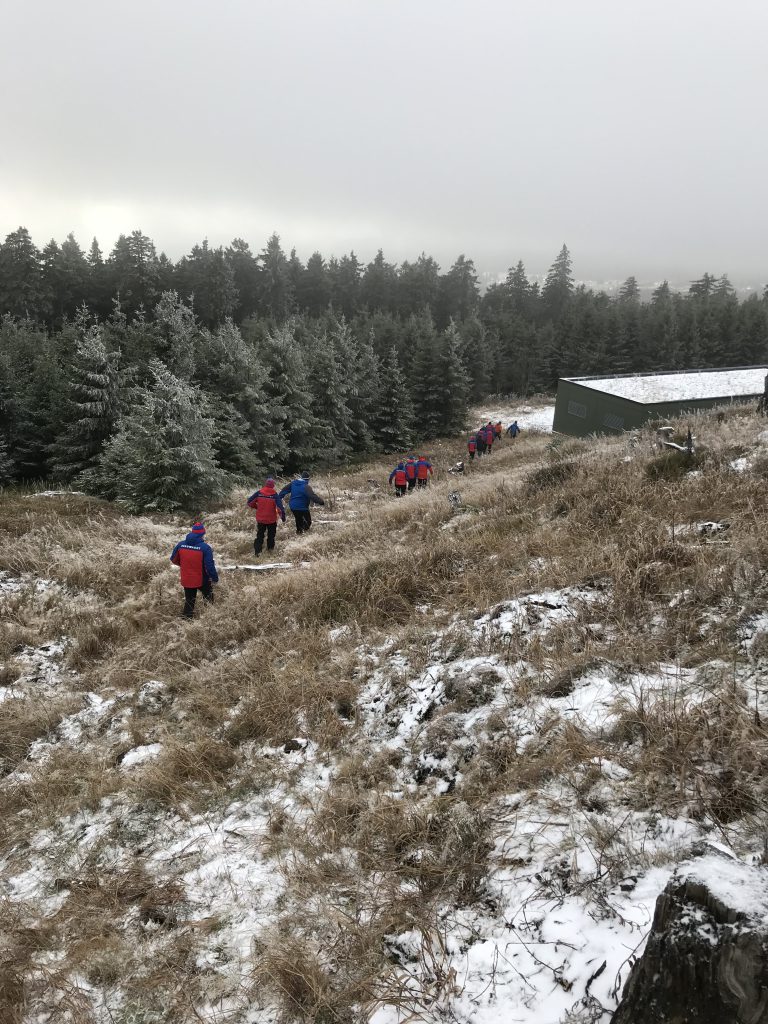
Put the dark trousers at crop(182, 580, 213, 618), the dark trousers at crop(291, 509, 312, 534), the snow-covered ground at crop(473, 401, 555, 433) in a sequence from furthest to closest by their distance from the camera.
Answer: the snow-covered ground at crop(473, 401, 555, 433), the dark trousers at crop(291, 509, 312, 534), the dark trousers at crop(182, 580, 213, 618)

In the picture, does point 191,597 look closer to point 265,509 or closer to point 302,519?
point 265,509


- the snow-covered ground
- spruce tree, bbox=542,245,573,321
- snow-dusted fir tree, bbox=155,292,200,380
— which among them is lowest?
the snow-covered ground

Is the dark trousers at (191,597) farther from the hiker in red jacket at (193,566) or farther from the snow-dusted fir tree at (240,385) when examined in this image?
the snow-dusted fir tree at (240,385)

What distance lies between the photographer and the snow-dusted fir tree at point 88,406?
995 inches

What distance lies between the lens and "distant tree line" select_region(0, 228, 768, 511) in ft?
77.0

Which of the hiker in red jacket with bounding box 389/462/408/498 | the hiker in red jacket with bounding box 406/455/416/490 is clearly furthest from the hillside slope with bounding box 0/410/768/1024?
the hiker in red jacket with bounding box 406/455/416/490

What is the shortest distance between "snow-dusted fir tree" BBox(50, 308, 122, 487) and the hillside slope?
803 inches

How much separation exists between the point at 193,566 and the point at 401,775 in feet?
17.2

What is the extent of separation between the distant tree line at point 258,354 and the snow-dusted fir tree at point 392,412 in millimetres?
155

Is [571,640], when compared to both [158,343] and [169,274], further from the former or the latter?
[169,274]

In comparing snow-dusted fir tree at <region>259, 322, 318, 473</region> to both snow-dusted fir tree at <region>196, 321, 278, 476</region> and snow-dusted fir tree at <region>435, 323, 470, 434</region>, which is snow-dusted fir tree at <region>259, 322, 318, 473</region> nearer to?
snow-dusted fir tree at <region>196, 321, 278, 476</region>

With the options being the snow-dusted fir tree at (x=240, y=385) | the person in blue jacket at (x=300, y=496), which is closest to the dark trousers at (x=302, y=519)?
the person in blue jacket at (x=300, y=496)

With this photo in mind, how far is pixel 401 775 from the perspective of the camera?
A: 4246 mm

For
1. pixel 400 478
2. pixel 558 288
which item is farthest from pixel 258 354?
pixel 558 288
